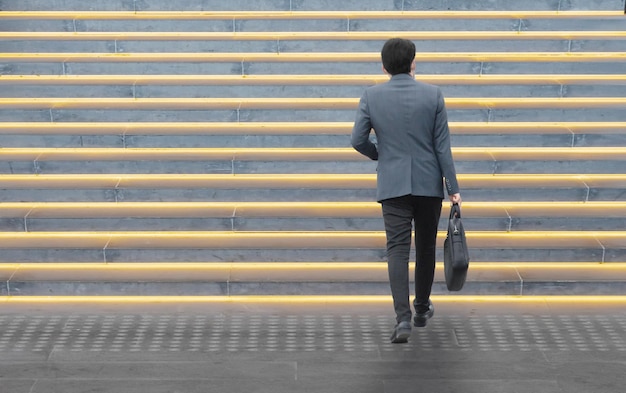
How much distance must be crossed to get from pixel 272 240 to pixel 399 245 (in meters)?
1.27

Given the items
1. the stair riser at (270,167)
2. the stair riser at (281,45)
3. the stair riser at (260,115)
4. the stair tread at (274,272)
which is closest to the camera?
the stair tread at (274,272)

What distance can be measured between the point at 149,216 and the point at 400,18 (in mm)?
2951

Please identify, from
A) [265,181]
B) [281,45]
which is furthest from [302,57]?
[265,181]

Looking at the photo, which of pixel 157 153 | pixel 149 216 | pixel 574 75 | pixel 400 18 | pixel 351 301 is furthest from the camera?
pixel 400 18

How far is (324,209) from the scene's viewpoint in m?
5.66

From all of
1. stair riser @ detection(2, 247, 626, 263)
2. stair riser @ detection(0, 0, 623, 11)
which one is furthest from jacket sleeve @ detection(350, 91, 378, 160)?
stair riser @ detection(0, 0, 623, 11)

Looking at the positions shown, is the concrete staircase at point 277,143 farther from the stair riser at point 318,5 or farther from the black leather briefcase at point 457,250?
the black leather briefcase at point 457,250

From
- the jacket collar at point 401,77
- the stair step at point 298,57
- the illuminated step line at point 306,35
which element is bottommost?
the stair step at point 298,57

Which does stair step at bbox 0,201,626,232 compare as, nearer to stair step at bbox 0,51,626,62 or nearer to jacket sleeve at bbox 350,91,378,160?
jacket sleeve at bbox 350,91,378,160

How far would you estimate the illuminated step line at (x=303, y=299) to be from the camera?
507 cm

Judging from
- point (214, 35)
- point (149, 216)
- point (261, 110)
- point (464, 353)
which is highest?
point (214, 35)

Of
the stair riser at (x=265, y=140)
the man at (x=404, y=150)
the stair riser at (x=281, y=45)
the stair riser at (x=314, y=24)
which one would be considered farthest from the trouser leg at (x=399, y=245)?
the stair riser at (x=314, y=24)

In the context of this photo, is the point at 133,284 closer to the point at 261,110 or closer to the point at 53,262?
the point at 53,262

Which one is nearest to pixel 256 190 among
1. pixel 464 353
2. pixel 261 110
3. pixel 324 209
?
pixel 324 209
